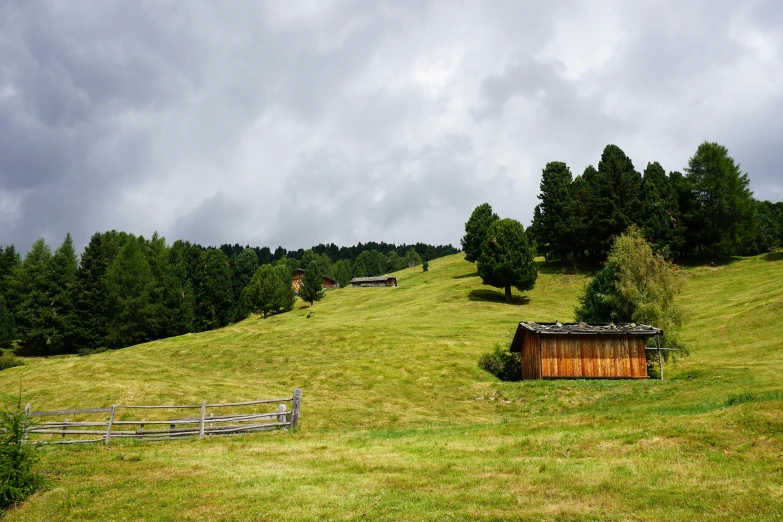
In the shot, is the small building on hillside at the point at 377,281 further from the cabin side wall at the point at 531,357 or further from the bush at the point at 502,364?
the cabin side wall at the point at 531,357

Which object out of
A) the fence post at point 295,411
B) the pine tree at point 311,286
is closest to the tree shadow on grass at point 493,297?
the pine tree at point 311,286

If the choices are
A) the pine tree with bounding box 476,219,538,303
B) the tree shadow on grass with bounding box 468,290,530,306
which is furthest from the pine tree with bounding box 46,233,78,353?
the pine tree with bounding box 476,219,538,303

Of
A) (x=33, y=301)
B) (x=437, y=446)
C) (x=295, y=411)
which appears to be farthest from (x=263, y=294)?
(x=437, y=446)

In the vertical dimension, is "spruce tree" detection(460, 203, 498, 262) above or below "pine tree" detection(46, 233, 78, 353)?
above

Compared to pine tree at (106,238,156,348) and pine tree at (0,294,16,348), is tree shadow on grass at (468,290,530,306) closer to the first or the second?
pine tree at (106,238,156,348)

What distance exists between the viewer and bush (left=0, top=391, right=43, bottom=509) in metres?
14.8

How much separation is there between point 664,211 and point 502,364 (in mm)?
54732

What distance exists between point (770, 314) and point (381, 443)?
51.4 m

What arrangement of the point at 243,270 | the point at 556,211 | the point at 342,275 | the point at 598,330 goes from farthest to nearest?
the point at 342,275 → the point at 243,270 → the point at 556,211 → the point at 598,330

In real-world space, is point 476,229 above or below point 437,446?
above

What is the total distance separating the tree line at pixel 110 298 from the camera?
267 feet

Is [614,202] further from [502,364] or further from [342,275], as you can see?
[342,275]

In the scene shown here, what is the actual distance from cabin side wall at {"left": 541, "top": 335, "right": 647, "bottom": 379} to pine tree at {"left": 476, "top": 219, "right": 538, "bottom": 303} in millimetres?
36779

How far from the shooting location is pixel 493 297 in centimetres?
8388
